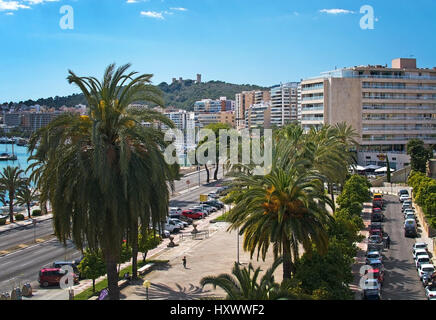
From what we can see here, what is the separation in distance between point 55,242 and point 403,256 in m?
28.5

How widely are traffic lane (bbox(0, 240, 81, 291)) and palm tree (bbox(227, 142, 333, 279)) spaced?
14.4m

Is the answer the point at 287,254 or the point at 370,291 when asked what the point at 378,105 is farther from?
the point at 287,254

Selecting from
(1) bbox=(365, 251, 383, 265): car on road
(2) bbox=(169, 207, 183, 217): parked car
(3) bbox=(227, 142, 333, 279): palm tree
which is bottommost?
(2) bbox=(169, 207, 183, 217): parked car

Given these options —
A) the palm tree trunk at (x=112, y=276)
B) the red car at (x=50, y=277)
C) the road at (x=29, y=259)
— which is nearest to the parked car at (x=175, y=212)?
the road at (x=29, y=259)

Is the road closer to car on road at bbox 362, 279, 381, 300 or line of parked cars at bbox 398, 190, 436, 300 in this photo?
car on road at bbox 362, 279, 381, 300

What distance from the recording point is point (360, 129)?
84750mm

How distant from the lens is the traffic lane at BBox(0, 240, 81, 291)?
102ft

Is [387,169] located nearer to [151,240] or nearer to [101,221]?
[151,240]

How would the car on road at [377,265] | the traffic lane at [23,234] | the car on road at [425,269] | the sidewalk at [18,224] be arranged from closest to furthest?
the car on road at [425,269], the car on road at [377,265], the traffic lane at [23,234], the sidewalk at [18,224]

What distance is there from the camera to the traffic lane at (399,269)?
25.4m

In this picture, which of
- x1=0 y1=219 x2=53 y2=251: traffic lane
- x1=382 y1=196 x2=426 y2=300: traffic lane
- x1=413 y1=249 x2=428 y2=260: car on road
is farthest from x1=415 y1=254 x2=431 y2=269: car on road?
x1=0 y1=219 x2=53 y2=251: traffic lane

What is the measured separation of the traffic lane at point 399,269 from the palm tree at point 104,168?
14.9 meters

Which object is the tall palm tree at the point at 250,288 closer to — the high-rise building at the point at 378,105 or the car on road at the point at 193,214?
the car on road at the point at 193,214

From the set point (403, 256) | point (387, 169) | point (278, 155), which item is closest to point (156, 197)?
point (278, 155)
